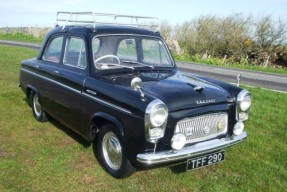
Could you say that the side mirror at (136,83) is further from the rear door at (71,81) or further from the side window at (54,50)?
the side window at (54,50)

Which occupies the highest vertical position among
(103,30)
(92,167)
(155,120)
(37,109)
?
(103,30)

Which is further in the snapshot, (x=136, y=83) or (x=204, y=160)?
(x=204, y=160)

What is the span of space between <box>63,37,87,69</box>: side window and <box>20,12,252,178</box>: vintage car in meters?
0.02

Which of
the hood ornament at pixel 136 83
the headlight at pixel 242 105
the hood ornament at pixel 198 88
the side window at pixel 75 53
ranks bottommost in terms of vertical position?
the headlight at pixel 242 105

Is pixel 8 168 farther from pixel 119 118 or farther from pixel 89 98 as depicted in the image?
pixel 119 118

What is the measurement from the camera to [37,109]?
260 inches

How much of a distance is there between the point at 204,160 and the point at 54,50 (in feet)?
10.8

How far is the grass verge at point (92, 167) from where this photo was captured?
13.6ft

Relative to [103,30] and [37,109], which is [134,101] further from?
[37,109]

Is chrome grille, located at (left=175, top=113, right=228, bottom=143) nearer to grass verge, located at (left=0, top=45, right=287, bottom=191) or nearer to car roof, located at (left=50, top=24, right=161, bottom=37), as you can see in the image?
grass verge, located at (left=0, top=45, right=287, bottom=191)

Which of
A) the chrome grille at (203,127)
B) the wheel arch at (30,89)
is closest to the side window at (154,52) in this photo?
the chrome grille at (203,127)

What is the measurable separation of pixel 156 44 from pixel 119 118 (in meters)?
1.97

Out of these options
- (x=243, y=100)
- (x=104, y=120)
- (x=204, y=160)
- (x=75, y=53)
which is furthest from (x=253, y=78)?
(x=104, y=120)

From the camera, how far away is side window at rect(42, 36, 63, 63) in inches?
220
